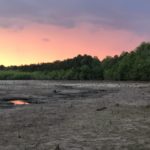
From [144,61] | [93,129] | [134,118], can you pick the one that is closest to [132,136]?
[93,129]

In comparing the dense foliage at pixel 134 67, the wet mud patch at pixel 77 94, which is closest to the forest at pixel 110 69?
the dense foliage at pixel 134 67

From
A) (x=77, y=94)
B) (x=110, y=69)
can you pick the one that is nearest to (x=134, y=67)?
(x=110, y=69)

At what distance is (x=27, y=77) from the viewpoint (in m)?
191

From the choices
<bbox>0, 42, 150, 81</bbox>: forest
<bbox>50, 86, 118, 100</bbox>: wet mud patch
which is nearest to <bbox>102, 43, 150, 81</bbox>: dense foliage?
<bbox>0, 42, 150, 81</bbox>: forest

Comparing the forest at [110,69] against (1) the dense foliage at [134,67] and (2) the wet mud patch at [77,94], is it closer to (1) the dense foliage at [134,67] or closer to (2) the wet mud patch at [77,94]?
(1) the dense foliage at [134,67]

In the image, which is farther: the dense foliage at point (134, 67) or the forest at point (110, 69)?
the forest at point (110, 69)

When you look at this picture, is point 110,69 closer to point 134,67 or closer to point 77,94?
point 134,67

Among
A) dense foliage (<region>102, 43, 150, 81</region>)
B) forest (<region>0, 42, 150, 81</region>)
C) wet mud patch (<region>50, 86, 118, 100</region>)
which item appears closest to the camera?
wet mud patch (<region>50, 86, 118, 100</region>)

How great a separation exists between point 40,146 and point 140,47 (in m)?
149

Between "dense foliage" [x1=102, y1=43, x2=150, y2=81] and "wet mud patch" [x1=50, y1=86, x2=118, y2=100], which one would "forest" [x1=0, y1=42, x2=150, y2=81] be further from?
"wet mud patch" [x1=50, y1=86, x2=118, y2=100]

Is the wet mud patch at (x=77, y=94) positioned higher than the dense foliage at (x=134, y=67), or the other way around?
the dense foliage at (x=134, y=67)

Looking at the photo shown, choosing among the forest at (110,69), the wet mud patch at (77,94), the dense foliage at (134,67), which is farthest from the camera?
the forest at (110,69)

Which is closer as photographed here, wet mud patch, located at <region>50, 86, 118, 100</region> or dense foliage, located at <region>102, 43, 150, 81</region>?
wet mud patch, located at <region>50, 86, 118, 100</region>

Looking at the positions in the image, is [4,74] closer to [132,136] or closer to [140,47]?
[140,47]
